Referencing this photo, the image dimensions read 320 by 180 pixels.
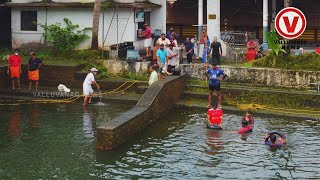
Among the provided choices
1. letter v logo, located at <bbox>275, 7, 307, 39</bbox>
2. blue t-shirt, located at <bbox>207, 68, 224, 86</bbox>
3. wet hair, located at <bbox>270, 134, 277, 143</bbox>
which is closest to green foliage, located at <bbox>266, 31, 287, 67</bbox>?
blue t-shirt, located at <bbox>207, 68, 224, 86</bbox>

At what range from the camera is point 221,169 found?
15.1 meters

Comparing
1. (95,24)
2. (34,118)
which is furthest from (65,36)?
(34,118)

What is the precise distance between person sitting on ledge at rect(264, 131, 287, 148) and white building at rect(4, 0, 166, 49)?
1368 centimetres

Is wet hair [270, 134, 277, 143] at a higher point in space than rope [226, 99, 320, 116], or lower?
lower

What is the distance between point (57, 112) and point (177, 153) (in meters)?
7.17

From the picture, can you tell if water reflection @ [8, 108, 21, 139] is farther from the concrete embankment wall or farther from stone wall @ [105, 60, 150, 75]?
stone wall @ [105, 60, 150, 75]

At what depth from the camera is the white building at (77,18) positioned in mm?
29688

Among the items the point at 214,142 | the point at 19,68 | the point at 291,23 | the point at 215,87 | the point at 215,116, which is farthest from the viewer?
the point at 19,68

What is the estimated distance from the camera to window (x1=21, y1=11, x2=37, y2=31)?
101 ft

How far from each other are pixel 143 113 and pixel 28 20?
13.7m

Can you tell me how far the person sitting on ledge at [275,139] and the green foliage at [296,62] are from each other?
22.4 feet

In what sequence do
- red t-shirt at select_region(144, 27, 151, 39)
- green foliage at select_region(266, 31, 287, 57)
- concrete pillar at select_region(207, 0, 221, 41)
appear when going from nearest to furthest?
green foliage at select_region(266, 31, 287, 57)
red t-shirt at select_region(144, 27, 151, 39)
concrete pillar at select_region(207, 0, 221, 41)

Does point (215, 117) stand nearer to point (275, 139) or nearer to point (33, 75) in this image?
point (275, 139)

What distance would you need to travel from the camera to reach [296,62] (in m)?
24.0
